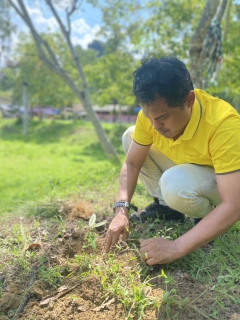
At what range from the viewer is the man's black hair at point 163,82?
150cm

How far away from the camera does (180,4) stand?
378 inches

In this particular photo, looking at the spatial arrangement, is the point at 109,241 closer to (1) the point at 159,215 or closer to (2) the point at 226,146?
(1) the point at 159,215

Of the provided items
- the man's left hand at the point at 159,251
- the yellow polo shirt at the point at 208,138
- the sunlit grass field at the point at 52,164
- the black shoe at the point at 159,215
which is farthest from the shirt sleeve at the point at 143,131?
the sunlit grass field at the point at 52,164

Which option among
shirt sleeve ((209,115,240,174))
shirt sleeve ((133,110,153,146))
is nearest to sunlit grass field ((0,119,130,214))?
shirt sleeve ((133,110,153,146))

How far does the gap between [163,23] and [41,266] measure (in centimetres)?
952

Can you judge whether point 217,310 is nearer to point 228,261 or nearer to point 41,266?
point 228,261

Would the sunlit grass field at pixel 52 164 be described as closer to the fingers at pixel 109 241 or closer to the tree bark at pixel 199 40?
the tree bark at pixel 199 40

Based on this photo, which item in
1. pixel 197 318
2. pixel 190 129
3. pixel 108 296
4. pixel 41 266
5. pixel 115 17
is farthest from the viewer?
pixel 115 17

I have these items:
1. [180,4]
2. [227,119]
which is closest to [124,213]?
[227,119]

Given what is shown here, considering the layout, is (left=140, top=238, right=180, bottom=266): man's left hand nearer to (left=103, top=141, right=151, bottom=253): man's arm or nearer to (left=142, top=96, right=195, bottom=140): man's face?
(left=103, top=141, right=151, bottom=253): man's arm

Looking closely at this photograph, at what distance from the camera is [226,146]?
1515 millimetres

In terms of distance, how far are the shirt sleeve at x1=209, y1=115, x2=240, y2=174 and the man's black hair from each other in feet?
0.75

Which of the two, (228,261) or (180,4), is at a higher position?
(180,4)

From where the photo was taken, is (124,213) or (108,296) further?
(124,213)
